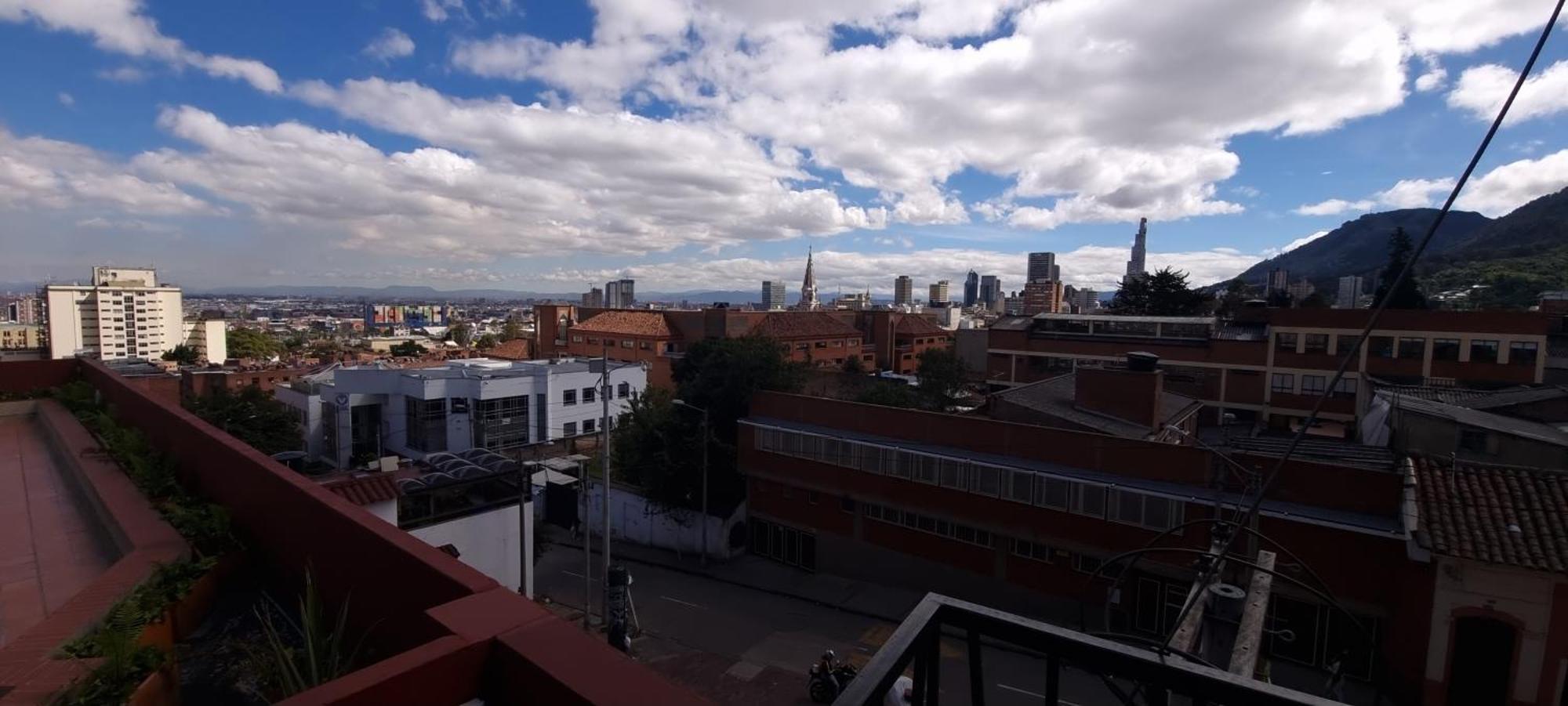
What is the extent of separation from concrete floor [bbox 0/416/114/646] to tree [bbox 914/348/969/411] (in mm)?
28730

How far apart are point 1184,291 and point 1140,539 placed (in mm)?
39162

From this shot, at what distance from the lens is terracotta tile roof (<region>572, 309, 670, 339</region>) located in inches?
2392

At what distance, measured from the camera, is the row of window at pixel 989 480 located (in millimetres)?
15836

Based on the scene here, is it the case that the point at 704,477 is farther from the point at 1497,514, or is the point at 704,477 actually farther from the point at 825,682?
the point at 1497,514

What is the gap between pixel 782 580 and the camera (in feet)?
71.7

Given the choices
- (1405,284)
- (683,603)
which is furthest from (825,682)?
(1405,284)

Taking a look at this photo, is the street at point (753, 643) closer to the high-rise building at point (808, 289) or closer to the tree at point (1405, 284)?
the tree at point (1405, 284)

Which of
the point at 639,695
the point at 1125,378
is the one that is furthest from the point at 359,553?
the point at 1125,378

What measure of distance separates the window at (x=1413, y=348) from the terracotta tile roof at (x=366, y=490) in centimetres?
4203

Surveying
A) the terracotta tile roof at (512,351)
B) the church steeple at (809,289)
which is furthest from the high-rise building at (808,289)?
the terracotta tile roof at (512,351)

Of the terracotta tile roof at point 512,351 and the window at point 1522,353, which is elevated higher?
the window at point 1522,353

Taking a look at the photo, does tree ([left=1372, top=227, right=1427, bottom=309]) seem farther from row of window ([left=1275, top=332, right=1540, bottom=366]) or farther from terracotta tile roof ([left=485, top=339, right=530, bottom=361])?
terracotta tile roof ([left=485, top=339, right=530, bottom=361])

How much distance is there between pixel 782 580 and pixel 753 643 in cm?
454

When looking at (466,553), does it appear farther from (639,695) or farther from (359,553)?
(639,695)
